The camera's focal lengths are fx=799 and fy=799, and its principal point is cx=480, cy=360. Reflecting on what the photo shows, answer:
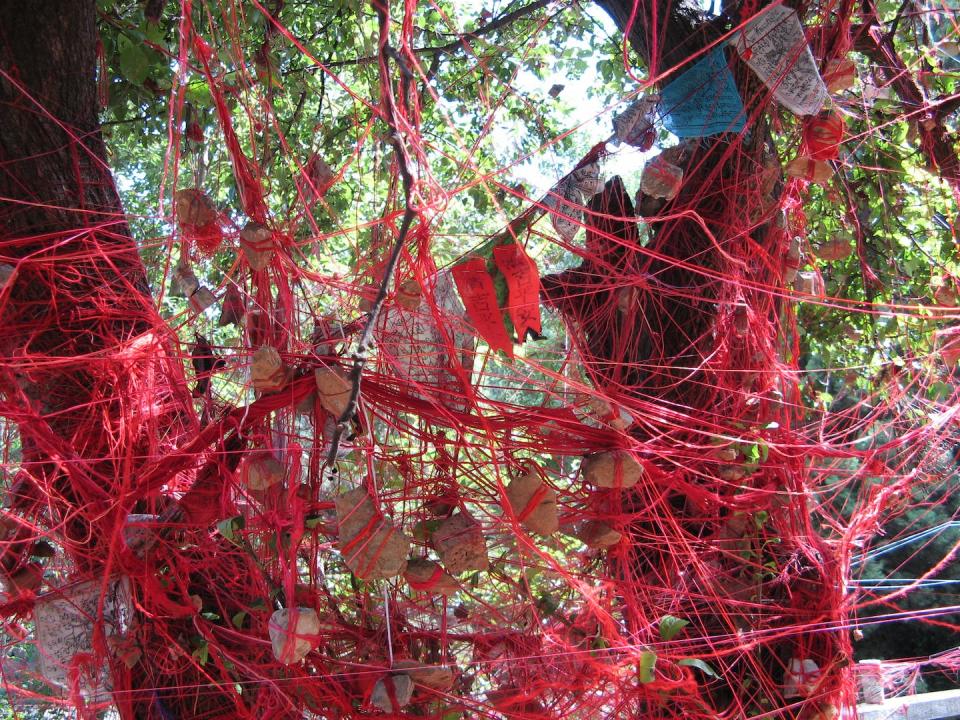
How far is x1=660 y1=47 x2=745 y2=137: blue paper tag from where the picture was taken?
1.46m

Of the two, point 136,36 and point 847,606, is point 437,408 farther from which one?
point 136,36

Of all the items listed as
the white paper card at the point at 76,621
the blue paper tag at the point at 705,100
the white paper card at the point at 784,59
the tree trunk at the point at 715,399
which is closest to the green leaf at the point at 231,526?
the white paper card at the point at 76,621

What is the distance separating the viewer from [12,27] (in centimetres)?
138

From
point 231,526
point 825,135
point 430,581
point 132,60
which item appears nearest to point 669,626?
point 430,581

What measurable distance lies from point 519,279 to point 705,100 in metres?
0.59

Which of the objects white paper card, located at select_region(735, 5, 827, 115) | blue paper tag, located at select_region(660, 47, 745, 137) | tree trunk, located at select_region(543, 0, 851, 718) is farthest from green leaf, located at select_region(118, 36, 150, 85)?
white paper card, located at select_region(735, 5, 827, 115)

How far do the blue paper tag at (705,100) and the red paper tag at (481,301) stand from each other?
59cm

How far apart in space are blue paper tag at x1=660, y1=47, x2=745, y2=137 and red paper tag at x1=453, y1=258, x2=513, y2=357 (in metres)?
0.59

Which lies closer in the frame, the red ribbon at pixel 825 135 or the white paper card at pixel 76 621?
the white paper card at pixel 76 621

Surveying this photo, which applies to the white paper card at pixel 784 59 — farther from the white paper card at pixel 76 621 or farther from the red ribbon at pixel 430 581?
the white paper card at pixel 76 621

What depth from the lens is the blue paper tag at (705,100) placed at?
57.6 inches

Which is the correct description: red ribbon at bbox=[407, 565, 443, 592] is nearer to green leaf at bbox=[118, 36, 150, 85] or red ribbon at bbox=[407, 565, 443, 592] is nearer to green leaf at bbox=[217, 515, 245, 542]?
green leaf at bbox=[217, 515, 245, 542]

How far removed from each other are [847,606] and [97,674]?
50.6 inches

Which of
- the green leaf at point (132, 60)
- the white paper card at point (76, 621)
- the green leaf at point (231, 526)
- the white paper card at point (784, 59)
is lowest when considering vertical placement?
the white paper card at point (76, 621)
